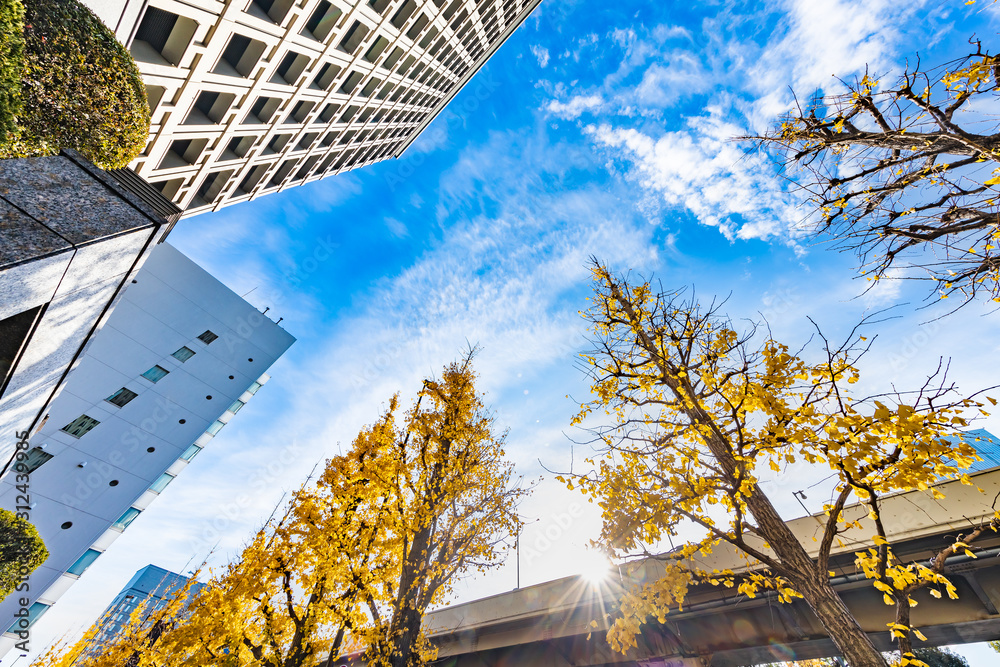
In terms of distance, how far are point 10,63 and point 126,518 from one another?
25207 mm

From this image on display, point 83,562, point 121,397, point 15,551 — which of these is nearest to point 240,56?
point 15,551

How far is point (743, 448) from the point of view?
15.1ft

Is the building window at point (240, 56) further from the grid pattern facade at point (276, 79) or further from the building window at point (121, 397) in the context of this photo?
the building window at point (121, 397)

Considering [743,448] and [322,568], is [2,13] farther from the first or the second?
[743,448]

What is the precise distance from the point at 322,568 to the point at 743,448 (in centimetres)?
830

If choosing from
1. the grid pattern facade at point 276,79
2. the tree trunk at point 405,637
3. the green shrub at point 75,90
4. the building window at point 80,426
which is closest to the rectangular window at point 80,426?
the building window at point 80,426

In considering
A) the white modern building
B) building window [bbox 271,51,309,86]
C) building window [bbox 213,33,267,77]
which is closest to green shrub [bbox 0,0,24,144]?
building window [bbox 213,33,267,77]

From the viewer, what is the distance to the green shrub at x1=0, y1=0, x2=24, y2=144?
4.46 meters

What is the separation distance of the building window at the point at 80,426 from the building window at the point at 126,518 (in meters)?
5.18

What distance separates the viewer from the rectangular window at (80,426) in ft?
57.6

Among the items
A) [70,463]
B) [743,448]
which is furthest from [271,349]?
[743,448]

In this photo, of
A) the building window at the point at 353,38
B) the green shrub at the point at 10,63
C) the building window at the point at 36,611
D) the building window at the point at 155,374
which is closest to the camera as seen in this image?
the green shrub at the point at 10,63

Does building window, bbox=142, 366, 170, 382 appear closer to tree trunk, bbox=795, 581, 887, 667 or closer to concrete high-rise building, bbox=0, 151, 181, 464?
concrete high-rise building, bbox=0, 151, 181, 464

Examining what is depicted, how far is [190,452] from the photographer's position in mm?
22766
